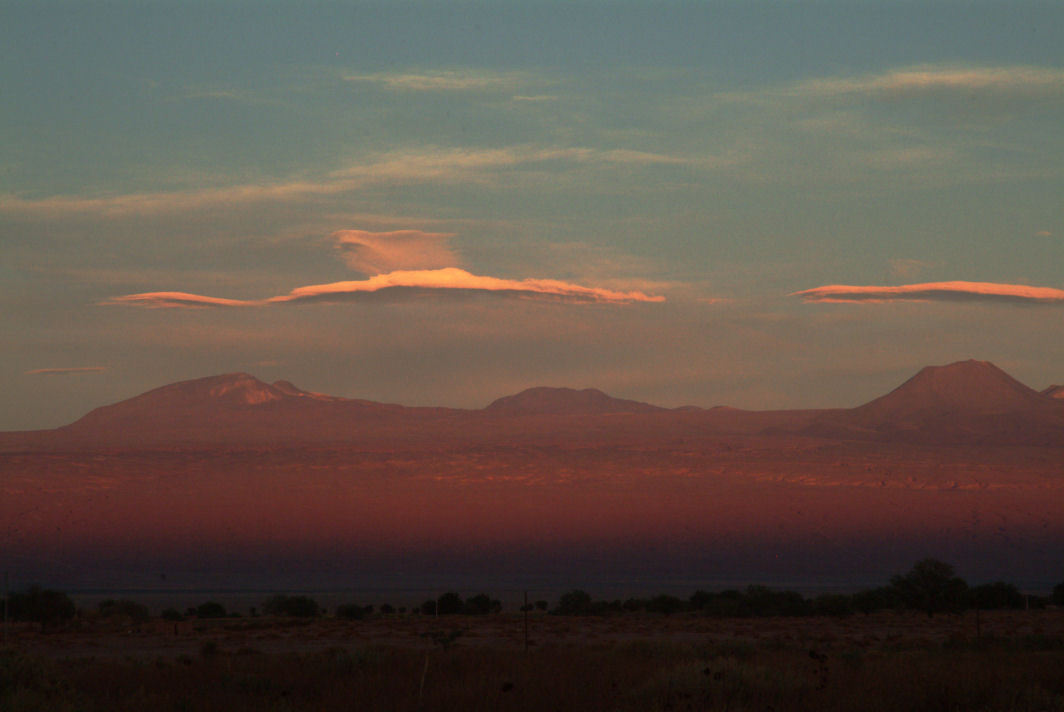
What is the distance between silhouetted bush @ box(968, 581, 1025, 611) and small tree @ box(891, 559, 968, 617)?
2.21 meters

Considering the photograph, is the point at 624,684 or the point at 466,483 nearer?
the point at 624,684

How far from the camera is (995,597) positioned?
81.4 metres

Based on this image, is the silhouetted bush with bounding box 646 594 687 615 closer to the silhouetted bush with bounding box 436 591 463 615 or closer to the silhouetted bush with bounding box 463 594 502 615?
the silhouetted bush with bounding box 463 594 502 615

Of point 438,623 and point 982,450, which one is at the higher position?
point 982,450

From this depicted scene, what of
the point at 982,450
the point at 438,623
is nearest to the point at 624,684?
the point at 438,623

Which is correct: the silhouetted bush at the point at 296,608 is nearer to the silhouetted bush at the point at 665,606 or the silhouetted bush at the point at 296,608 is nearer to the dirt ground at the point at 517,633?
the dirt ground at the point at 517,633

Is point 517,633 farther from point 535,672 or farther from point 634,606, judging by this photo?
point 634,606

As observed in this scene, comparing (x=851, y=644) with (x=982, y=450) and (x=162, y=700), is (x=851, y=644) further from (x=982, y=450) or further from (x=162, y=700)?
(x=982, y=450)

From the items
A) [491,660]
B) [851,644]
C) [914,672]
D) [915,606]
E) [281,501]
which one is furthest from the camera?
[281,501]

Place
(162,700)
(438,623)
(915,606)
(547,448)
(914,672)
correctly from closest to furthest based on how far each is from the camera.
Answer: (162,700)
(914,672)
(438,623)
(915,606)
(547,448)

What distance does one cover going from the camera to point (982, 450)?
198m

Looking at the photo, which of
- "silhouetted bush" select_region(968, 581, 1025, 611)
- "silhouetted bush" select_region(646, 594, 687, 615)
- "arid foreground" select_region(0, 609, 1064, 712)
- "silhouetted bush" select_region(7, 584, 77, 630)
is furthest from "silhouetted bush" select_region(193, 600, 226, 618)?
"silhouetted bush" select_region(968, 581, 1025, 611)

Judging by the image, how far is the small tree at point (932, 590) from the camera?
252ft

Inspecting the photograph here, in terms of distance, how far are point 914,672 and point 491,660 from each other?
35.7 feet
